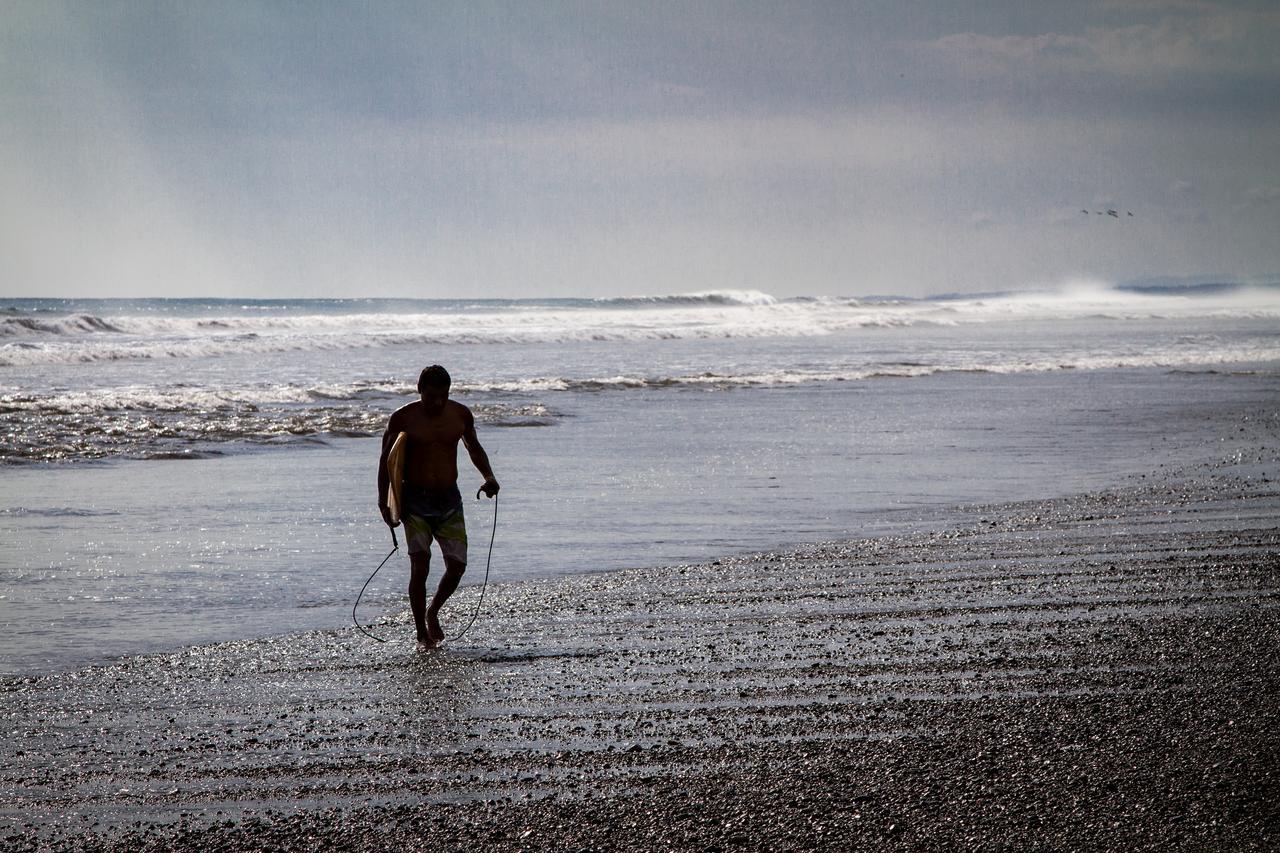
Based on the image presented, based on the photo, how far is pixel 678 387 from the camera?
26016mm

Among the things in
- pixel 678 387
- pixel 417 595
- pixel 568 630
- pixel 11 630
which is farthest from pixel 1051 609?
pixel 678 387

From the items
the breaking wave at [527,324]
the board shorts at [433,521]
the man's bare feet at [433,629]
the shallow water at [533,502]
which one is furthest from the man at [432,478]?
the breaking wave at [527,324]

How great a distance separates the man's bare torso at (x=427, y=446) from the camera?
23.1 ft

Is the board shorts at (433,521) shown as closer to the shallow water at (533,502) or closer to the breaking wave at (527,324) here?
the shallow water at (533,502)

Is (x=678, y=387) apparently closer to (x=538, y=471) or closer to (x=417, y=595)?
(x=538, y=471)

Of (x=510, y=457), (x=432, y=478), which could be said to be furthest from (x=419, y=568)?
(x=510, y=457)

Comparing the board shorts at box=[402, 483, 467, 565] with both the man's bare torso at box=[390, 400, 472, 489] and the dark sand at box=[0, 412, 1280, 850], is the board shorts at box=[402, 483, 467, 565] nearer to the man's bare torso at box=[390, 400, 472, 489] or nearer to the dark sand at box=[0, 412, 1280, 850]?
the man's bare torso at box=[390, 400, 472, 489]

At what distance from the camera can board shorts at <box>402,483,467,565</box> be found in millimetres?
7078

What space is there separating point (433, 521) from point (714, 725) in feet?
8.61

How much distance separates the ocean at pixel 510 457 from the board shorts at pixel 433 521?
0.46 meters

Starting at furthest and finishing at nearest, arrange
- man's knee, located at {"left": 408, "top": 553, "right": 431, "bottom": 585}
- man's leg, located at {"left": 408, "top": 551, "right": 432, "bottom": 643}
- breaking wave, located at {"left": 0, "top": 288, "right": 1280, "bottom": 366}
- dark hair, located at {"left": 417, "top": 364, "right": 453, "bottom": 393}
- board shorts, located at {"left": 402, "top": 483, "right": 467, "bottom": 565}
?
breaking wave, located at {"left": 0, "top": 288, "right": 1280, "bottom": 366} < board shorts, located at {"left": 402, "top": 483, "right": 467, "bottom": 565} < dark hair, located at {"left": 417, "top": 364, "right": 453, "bottom": 393} < man's knee, located at {"left": 408, "top": 553, "right": 431, "bottom": 585} < man's leg, located at {"left": 408, "top": 551, "right": 432, "bottom": 643}

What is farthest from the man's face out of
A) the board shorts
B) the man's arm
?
the board shorts

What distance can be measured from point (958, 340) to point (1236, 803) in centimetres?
4540

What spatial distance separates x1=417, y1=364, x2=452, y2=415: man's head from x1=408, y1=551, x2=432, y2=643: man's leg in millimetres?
836
